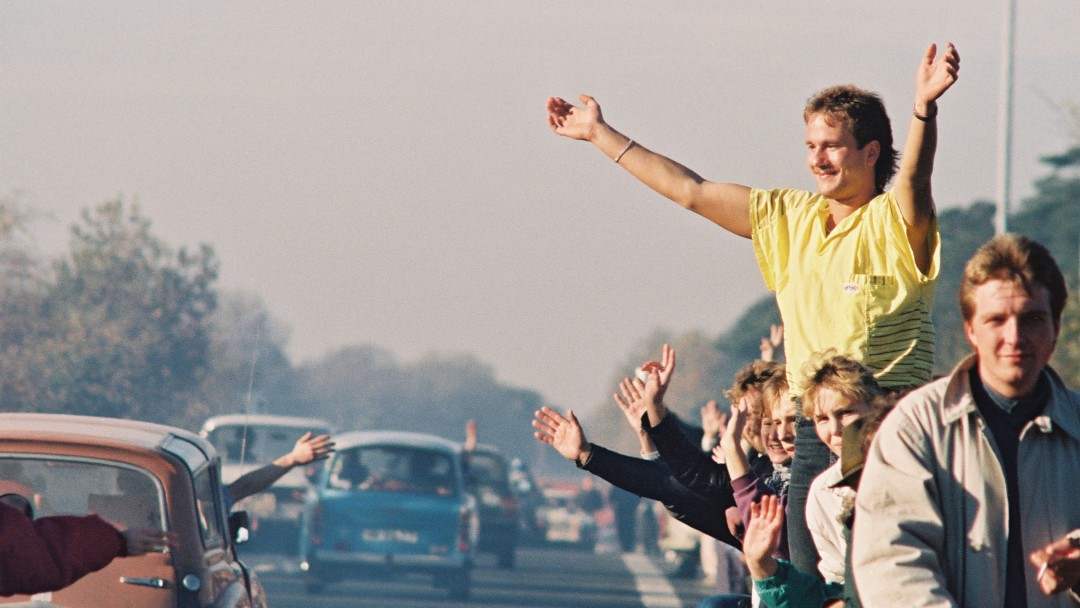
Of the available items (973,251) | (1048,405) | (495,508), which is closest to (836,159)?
(1048,405)

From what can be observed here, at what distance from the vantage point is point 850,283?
19.2 feet

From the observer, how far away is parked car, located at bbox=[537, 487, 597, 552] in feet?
143

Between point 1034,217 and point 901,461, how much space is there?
2787 inches

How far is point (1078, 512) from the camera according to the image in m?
4.47

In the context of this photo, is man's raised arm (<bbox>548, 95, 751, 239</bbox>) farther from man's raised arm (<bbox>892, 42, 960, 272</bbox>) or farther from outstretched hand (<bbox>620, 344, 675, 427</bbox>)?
outstretched hand (<bbox>620, 344, 675, 427</bbox>)

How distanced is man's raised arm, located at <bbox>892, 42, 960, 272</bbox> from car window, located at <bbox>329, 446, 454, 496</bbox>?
641 inches

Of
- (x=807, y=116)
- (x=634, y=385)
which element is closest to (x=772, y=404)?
(x=634, y=385)

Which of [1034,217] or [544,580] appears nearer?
[544,580]

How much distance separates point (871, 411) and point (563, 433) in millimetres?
2174

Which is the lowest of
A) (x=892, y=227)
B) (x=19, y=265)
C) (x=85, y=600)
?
(x=85, y=600)

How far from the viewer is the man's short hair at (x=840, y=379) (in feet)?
18.8

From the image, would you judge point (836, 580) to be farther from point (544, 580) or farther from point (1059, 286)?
point (544, 580)

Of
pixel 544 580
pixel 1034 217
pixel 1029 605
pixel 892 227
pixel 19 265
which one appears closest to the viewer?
pixel 1029 605

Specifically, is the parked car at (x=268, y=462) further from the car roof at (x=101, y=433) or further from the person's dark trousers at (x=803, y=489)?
the person's dark trousers at (x=803, y=489)
